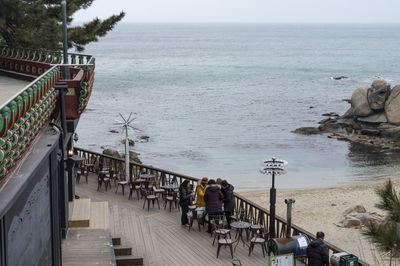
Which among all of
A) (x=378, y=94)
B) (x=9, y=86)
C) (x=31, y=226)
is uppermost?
(x=9, y=86)

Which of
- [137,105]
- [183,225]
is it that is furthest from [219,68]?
[183,225]

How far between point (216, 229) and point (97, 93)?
7205 cm

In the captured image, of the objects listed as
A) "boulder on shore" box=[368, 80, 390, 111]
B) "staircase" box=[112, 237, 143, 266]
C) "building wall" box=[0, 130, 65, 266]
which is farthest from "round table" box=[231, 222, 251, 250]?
"boulder on shore" box=[368, 80, 390, 111]

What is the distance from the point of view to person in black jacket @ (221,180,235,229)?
51.4 ft

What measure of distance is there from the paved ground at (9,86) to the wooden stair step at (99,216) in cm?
345

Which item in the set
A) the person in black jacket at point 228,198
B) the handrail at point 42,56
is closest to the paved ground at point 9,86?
the handrail at point 42,56

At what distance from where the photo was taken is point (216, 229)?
612 inches

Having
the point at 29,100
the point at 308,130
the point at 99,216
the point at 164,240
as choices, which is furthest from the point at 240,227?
the point at 308,130

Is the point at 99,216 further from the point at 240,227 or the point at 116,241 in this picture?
the point at 240,227

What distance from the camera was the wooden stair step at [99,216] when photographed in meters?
14.4

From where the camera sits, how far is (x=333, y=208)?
91.5ft

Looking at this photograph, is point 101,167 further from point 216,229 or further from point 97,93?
point 97,93

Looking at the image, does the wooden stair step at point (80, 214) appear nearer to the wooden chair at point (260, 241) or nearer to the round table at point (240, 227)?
the round table at point (240, 227)

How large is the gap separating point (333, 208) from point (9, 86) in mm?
17593
